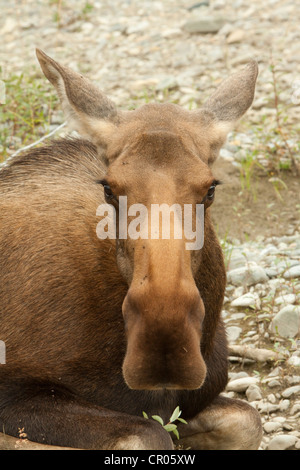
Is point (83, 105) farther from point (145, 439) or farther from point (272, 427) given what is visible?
point (272, 427)

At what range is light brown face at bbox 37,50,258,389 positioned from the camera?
15.6 feet

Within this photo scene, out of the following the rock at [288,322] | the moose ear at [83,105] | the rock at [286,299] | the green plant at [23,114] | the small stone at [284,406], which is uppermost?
the green plant at [23,114]

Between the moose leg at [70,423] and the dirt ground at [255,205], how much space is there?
13.6ft

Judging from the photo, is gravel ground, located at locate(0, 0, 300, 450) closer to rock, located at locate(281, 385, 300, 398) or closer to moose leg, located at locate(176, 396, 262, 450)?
rock, located at locate(281, 385, 300, 398)

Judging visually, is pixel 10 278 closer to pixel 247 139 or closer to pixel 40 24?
pixel 247 139

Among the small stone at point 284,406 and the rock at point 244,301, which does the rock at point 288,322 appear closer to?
the rock at point 244,301

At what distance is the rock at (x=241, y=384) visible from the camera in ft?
23.9

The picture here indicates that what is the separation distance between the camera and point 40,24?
1655 cm

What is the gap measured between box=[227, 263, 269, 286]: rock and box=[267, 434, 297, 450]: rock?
232 cm

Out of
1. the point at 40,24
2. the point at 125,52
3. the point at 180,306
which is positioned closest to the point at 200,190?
the point at 180,306

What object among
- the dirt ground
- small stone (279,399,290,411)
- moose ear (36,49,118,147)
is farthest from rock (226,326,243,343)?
moose ear (36,49,118,147)

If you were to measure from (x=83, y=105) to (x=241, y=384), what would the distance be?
2843mm

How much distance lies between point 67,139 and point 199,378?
3010mm

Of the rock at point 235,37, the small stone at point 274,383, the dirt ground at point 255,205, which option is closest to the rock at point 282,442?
the small stone at point 274,383
